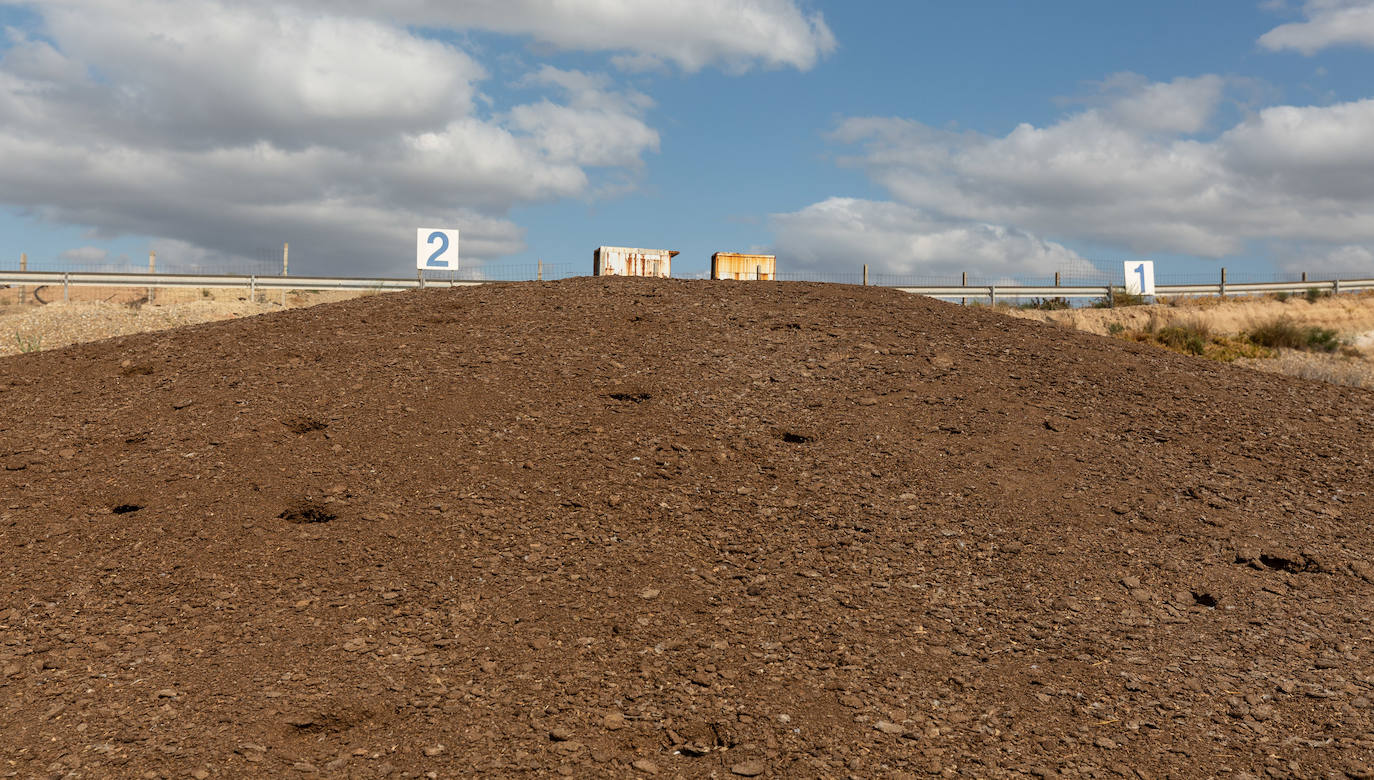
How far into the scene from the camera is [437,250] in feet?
70.7

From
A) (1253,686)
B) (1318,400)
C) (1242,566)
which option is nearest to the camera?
(1253,686)

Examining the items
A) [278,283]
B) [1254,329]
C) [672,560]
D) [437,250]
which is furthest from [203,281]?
[1254,329]

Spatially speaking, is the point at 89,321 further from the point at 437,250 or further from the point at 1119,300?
the point at 1119,300

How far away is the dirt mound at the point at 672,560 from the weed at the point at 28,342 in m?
5.87

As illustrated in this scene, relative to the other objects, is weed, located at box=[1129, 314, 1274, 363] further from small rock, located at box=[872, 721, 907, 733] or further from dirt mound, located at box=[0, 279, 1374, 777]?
small rock, located at box=[872, 721, 907, 733]

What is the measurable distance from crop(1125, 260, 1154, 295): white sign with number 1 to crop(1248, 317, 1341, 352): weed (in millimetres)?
4989

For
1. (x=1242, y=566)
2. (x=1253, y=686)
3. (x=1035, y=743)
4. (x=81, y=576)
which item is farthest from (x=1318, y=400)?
(x=81, y=576)

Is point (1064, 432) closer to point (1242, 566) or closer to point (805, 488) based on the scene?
point (1242, 566)

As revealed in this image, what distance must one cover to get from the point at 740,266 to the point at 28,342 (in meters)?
11.9

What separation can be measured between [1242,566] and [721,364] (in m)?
4.41

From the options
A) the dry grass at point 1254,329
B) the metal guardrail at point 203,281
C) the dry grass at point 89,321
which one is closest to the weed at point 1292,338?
the dry grass at point 1254,329

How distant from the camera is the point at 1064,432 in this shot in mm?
7633

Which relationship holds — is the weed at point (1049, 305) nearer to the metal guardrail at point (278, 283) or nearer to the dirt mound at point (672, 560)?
the metal guardrail at point (278, 283)

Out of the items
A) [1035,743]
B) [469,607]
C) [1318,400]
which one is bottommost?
[1035,743]
